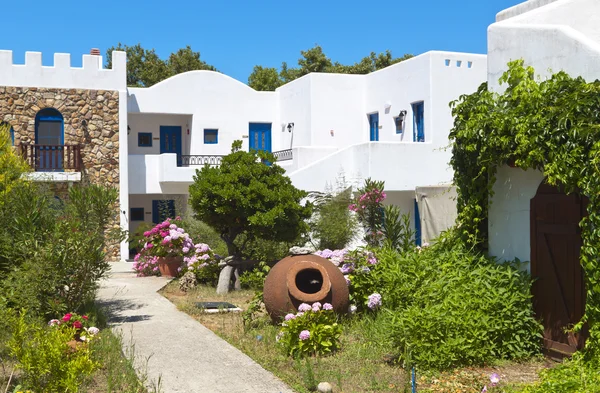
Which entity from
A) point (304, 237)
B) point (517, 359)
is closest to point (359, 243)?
point (304, 237)

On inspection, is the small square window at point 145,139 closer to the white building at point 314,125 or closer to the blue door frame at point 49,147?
the white building at point 314,125

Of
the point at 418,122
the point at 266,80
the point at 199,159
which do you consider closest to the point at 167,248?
the point at 199,159

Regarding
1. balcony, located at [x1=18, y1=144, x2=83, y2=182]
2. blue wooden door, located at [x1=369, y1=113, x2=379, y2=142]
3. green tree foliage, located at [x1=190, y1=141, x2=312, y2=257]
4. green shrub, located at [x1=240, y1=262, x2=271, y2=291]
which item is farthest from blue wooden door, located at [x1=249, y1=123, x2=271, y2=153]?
green tree foliage, located at [x1=190, y1=141, x2=312, y2=257]

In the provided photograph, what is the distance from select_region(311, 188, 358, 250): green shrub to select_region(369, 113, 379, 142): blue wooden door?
662cm

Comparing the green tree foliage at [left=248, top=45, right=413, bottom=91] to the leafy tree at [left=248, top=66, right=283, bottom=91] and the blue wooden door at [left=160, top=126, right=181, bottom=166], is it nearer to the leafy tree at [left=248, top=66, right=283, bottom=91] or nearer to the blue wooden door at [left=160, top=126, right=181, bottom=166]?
the leafy tree at [left=248, top=66, right=283, bottom=91]

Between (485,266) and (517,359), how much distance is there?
1.15 meters

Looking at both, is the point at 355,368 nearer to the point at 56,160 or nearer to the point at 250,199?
the point at 250,199

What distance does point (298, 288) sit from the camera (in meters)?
10.3

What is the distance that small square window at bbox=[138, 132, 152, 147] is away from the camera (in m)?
25.4

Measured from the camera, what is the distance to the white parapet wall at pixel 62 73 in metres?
20.9

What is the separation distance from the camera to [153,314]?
38.2 feet

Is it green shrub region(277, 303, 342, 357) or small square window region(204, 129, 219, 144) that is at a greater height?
small square window region(204, 129, 219, 144)

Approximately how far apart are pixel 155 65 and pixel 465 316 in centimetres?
3222

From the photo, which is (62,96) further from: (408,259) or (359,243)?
(408,259)
